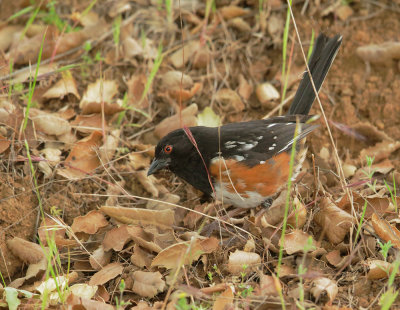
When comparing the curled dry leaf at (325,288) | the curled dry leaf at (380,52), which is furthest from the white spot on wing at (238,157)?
the curled dry leaf at (380,52)

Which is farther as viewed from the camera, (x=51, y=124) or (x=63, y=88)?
(x=63, y=88)

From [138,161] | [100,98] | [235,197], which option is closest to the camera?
[235,197]

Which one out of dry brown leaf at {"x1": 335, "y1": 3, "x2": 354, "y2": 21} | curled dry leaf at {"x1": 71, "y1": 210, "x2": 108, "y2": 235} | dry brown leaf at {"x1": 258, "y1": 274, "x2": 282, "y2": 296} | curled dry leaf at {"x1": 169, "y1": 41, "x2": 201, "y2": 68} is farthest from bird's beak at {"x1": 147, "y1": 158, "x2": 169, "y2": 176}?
dry brown leaf at {"x1": 335, "y1": 3, "x2": 354, "y2": 21}

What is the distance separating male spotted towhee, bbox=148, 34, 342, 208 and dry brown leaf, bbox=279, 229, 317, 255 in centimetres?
45

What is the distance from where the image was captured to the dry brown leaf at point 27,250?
299 cm

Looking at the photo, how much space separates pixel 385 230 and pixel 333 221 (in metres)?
0.28

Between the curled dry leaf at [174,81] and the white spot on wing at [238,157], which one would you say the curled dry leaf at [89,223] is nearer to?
the white spot on wing at [238,157]

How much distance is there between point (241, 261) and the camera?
2.82m

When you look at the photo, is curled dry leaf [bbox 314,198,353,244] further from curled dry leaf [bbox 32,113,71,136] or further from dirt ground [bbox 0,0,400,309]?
curled dry leaf [bbox 32,113,71,136]

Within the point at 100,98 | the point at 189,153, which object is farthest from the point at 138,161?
the point at 100,98

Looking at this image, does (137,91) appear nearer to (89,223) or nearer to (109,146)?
(109,146)

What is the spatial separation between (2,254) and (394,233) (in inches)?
83.4

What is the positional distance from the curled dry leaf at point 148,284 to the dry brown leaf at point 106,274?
0.12 meters

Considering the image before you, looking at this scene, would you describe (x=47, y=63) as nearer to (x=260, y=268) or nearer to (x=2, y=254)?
(x=2, y=254)
